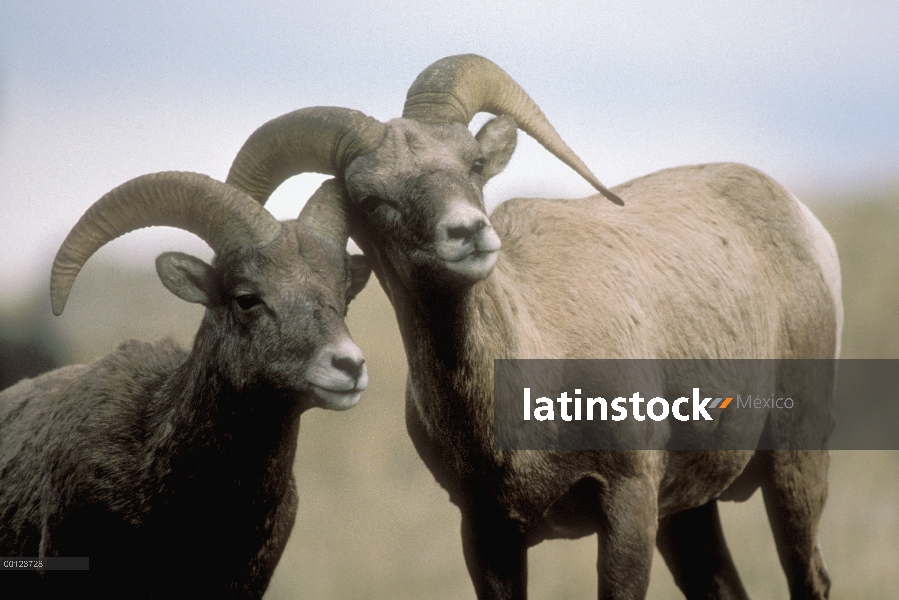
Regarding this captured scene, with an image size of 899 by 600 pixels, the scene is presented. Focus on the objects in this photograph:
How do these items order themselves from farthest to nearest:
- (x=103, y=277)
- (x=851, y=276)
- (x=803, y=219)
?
(x=851, y=276) < (x=103, y=277) < (x=803, y=219)

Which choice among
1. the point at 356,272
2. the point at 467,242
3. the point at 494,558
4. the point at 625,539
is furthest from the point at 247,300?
the point at 625,539

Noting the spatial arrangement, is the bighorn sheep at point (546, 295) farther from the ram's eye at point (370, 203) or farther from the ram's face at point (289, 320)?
the ram's face at point (289, 320)

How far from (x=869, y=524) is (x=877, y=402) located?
2412 millimetres

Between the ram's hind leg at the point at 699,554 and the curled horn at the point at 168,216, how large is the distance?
407 cm

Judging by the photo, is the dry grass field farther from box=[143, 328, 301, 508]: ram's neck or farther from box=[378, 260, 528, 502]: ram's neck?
box=[143, 328, 301, 508]: ram's neck

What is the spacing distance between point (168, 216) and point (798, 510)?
14.6 feet

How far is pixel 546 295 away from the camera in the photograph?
630 cm

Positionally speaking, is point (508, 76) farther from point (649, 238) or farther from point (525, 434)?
point (525, 434)

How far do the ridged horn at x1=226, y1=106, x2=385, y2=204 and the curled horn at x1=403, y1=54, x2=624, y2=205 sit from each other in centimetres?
42

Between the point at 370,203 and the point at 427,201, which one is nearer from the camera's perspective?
the point at 427,201

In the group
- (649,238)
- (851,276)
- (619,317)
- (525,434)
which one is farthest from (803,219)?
(851,276)

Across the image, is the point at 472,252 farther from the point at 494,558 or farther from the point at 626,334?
the point at 494,558

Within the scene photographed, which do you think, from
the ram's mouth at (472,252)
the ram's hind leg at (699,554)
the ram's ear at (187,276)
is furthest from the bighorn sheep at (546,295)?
the ram's ear at (187,276)

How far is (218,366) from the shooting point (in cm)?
552
